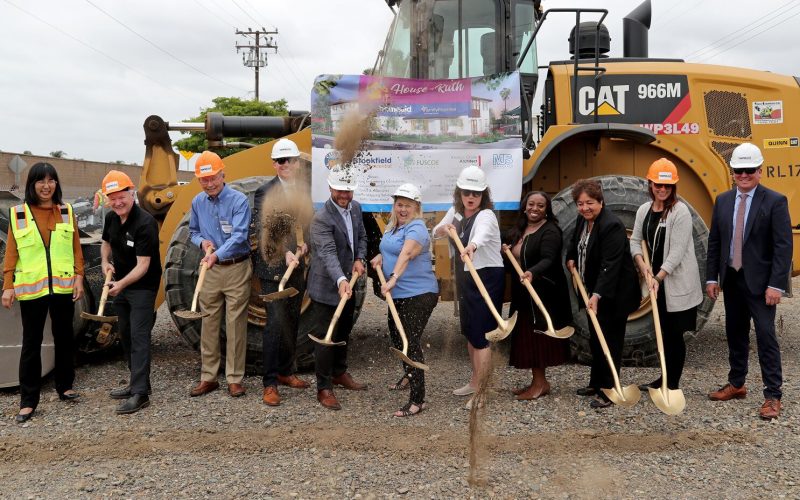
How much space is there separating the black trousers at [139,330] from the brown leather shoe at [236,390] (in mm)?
567

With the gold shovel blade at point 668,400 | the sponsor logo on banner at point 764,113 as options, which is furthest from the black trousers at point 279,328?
the sponsor logo on banner at point 764,113

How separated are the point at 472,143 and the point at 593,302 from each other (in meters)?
1.65

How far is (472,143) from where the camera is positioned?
582 cm

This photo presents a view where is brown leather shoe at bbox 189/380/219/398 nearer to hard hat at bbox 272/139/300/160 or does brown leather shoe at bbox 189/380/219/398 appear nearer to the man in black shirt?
the man in black shirt

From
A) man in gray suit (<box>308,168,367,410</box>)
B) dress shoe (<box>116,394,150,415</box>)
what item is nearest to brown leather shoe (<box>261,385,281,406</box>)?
man in gray suit (<box>308,168,367,410</box>)

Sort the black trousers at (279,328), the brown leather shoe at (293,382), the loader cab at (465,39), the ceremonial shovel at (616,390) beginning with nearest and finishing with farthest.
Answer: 1. the ceremonial shovel at (616,390)
2. the black trousers at (279,328)
3. the brown leather shoe at (293,382)
4. the loader cab at (465,39)

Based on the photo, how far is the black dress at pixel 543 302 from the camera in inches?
197

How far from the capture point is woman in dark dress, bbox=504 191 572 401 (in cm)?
502

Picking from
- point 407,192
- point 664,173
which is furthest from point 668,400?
point 407,192

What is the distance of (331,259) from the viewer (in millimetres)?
5004

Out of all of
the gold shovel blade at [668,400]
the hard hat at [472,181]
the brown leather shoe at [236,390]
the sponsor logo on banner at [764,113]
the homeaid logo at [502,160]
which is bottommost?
the brown leather shoe at [236,390]

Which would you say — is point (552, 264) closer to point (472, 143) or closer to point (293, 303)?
point (472, 143)

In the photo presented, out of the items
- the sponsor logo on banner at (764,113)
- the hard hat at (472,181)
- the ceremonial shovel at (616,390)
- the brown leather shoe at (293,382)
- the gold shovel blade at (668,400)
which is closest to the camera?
the gold shovel blade at (668,400)

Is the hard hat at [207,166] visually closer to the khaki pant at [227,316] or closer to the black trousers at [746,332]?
the khaki pant at [227,316]
